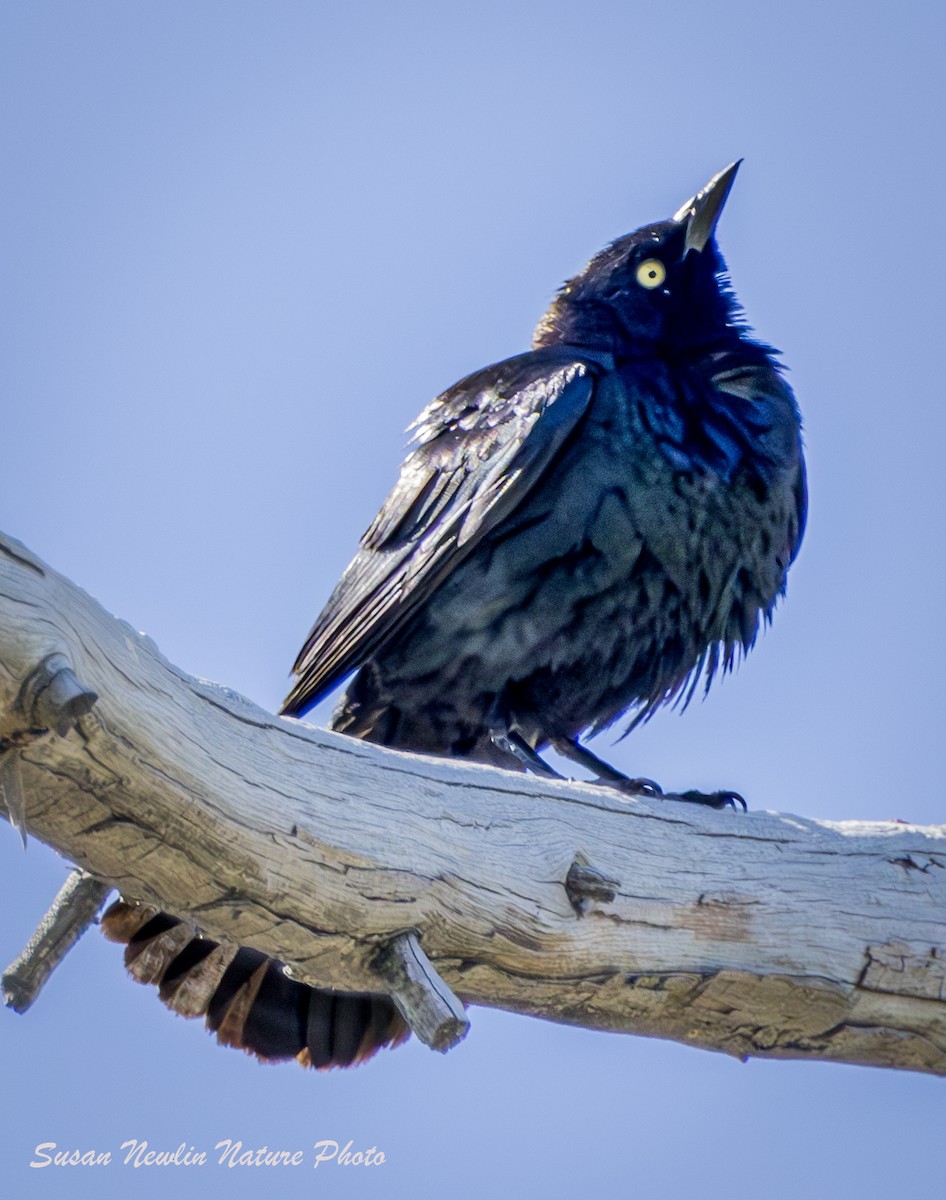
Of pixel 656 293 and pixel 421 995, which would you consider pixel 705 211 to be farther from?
pixel 421 995

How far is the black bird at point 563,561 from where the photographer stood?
14.2 feet

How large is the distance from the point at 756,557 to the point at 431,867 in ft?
6.29

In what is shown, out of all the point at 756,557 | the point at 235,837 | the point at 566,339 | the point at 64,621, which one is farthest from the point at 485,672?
the point at 64,621

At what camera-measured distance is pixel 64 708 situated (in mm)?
2330

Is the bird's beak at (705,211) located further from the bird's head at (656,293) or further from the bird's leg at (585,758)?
the bird's leg at (585,758)

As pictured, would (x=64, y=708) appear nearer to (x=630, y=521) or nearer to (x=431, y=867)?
(x=431, y=867)

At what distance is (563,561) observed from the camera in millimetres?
4320

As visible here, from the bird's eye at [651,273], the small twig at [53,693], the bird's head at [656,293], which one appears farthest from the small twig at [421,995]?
the bird's eye at [651,273]

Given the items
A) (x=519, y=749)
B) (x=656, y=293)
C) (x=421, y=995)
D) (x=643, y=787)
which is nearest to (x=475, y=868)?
(x=421, y=995)

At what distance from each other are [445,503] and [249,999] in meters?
1.62

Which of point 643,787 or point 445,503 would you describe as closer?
point 643,787

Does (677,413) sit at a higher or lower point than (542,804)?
higher

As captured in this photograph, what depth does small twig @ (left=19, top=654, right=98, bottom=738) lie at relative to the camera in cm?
232

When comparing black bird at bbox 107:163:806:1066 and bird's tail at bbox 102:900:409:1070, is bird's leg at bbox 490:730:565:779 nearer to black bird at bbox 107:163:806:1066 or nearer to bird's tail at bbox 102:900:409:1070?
black bird at bbox 107:163:806:1066
